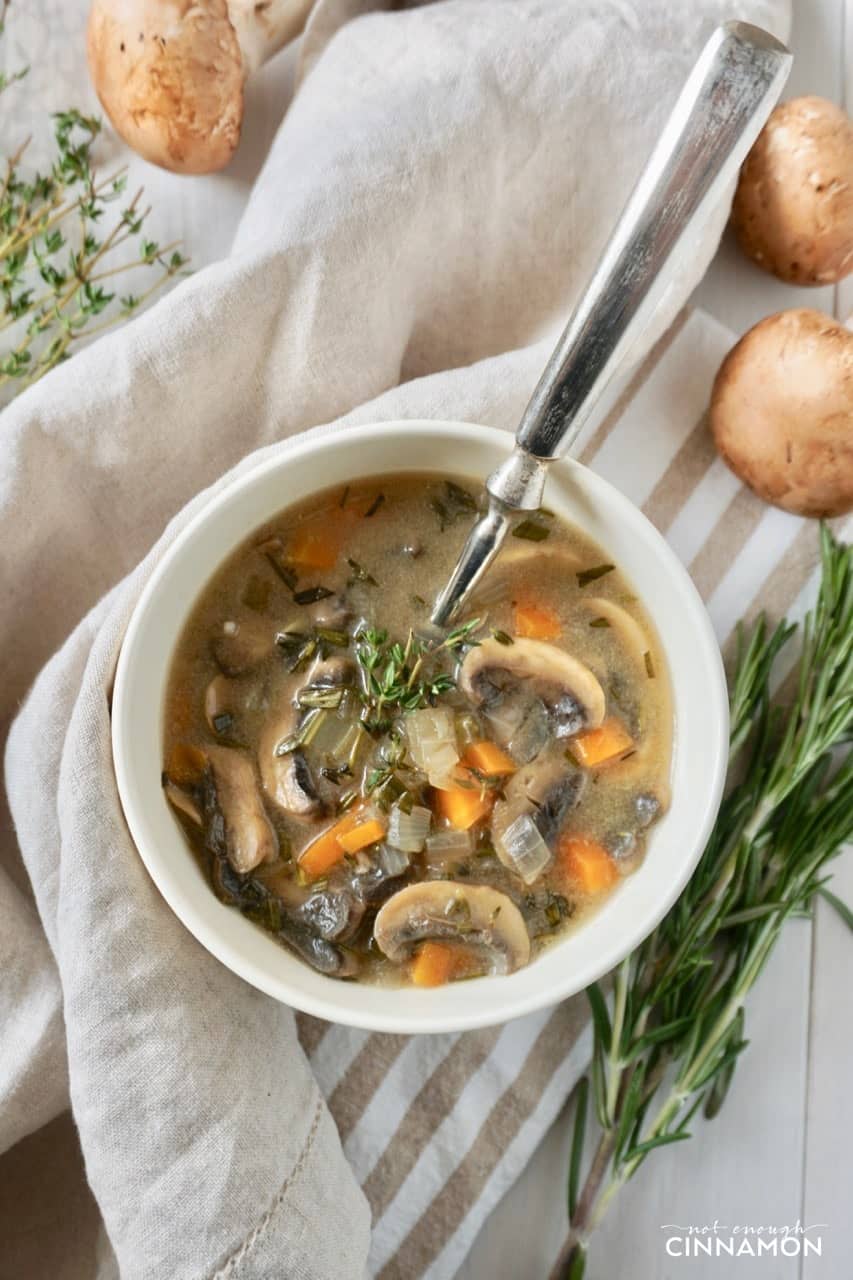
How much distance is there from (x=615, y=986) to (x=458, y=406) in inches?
51.5

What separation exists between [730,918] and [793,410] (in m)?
1.11

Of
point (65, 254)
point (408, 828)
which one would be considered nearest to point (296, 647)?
point (408, 828)

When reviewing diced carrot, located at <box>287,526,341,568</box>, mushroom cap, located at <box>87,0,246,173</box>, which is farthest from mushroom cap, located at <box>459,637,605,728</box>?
mushroom cap, located at <box>87,0,246,173</box>

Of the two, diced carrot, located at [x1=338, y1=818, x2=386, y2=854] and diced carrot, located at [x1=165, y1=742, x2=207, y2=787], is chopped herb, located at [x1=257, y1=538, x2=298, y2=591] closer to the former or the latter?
diced carrot, located at [x1=165, y1=742, x2=207, y2=787]

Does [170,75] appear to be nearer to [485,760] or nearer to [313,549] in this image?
[313,549]

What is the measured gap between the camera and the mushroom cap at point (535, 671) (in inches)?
86.4

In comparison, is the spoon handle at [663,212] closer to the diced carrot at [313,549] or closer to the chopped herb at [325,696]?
the diced carrot at [313,549]

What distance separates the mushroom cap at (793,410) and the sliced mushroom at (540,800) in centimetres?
86

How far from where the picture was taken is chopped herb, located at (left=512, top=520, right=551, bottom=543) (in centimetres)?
227

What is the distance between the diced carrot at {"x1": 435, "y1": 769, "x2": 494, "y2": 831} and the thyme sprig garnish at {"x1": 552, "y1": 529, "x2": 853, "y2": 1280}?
593 millimetres

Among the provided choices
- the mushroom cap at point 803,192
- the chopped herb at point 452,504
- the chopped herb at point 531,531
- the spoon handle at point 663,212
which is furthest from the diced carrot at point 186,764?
the mushroom cap at point 803,192

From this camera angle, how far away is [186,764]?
7.29 ft

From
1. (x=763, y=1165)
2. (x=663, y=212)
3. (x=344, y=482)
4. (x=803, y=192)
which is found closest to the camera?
(x=663, y=212)

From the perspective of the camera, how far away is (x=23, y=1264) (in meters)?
2.56
